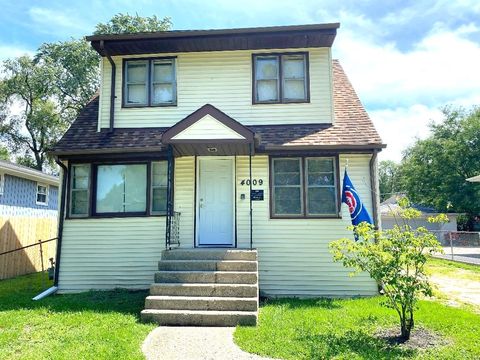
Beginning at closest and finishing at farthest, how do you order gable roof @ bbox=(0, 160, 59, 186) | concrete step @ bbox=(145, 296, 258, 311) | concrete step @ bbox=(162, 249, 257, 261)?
concrete step @ bbox=(145, 296, 258, 311) → concrete step @ bbox=(162, 249, 257, 261) → gable roof @ bbox=(0, 160, 59, 186)

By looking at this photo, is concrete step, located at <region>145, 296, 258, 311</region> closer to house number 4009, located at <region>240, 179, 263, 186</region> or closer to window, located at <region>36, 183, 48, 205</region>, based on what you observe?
house number 4009, located at <region>240, 179, 263, 186</region>

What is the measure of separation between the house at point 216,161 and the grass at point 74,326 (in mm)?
1081

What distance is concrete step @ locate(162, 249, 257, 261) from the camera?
23.5ft

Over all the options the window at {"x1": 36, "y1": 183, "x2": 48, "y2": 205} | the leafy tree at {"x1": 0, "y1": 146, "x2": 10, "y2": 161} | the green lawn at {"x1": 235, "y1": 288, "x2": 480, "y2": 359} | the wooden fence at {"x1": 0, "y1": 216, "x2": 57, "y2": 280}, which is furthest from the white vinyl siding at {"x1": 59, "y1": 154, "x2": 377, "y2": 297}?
the leafy tree at {"x1": 0, "y1": 146, "x2": 10, "y2": 161}

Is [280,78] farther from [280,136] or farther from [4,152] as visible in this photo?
[4,152]

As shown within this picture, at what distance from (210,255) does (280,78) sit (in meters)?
4.89

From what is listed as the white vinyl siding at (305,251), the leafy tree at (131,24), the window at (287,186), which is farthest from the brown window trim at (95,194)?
→ the leafy tree at (131,24)

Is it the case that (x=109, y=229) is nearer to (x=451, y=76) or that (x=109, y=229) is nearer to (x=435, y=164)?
(x=451, y=76)

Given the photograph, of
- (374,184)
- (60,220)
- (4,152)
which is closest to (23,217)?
(60,220)

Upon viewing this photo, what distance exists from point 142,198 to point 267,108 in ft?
12.7

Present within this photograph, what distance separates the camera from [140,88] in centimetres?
949

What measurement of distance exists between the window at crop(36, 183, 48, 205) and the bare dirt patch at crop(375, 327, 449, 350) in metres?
14.0

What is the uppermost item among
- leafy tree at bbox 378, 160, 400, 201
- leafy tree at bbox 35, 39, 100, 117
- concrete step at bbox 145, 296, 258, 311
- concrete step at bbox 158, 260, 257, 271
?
leafy tree at bbox 35, 39, 100, 117

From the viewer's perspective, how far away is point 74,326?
18.6 ft
